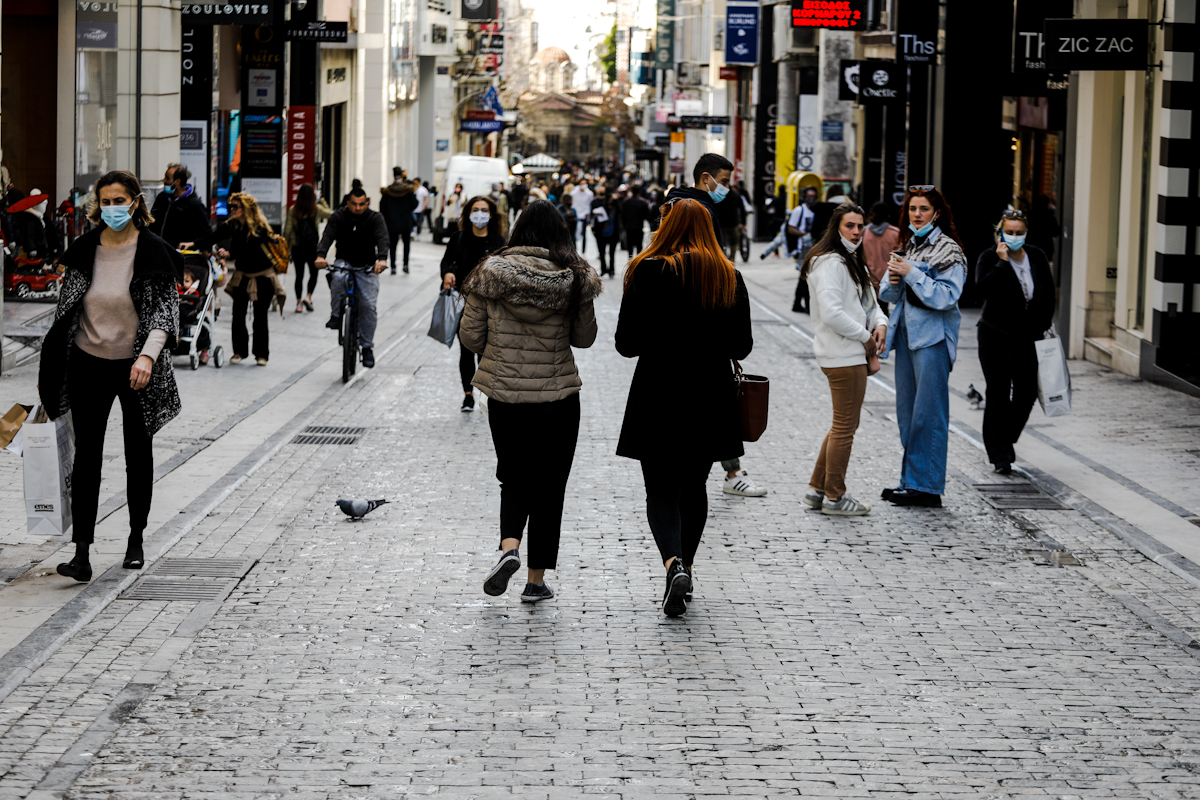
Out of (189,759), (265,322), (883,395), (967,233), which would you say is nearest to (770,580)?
(189,759)

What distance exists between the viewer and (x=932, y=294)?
9.15 m

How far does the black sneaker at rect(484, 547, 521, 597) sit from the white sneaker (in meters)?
2.86

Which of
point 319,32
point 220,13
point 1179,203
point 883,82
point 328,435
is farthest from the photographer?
point 883,82

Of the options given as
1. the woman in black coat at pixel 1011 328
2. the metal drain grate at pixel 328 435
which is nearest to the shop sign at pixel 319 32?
the metal drain grate at pixel 328 435

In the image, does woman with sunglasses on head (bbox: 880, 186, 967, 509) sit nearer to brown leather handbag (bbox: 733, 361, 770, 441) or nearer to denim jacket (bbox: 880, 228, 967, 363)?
denim jacket (bbox: 880, 228, 967, 363)

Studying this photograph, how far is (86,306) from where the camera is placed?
7117 mm

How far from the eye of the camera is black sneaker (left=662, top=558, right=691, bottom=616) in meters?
6.68

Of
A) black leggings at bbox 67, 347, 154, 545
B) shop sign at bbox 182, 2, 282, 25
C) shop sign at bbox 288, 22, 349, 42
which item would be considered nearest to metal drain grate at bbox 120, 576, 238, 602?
black leggings at bbox 67, 347, 154, 545

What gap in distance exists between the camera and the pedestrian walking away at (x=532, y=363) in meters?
6.86

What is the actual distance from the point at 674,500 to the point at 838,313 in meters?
2.25

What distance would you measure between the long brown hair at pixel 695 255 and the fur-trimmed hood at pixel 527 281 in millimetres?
283

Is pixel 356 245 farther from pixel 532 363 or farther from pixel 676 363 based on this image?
pixel 676 363

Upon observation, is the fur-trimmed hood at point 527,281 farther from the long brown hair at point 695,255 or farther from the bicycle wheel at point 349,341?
the bicycle wheel at point 349,341

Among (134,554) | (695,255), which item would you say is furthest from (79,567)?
(695,255)
